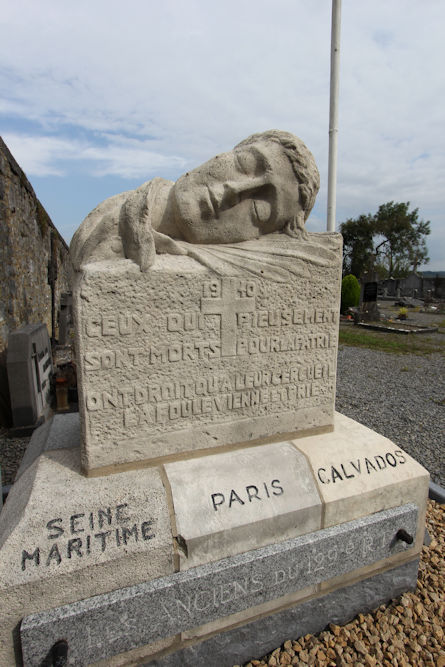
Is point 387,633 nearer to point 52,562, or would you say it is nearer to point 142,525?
point 142,525

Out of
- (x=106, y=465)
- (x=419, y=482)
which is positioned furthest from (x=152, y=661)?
(x=419, y=482)

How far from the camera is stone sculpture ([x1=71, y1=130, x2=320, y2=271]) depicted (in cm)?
174

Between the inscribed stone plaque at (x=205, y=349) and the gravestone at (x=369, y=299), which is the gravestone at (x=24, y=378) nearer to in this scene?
the inscribed stone plaque at (x=205, y=349)

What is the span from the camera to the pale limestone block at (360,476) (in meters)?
1.84

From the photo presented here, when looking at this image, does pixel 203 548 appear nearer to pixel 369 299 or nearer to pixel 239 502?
pixel 239 502

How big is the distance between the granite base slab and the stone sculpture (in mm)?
1711

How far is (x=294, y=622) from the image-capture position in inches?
68.1

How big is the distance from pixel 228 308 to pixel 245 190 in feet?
2.00

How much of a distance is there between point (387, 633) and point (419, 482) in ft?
2.40

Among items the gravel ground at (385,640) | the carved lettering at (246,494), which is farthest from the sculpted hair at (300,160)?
the gravel ground at (385,640)

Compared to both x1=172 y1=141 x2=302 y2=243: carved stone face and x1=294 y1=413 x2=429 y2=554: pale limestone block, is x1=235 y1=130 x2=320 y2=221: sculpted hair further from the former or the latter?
x1=294 y1=413 x2=429 y2=554: pale limestone block

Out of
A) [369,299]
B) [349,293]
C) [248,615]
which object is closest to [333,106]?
[248,615]

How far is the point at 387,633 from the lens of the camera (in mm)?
1754

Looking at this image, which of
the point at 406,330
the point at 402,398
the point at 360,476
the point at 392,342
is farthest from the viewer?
the point at 406,330
